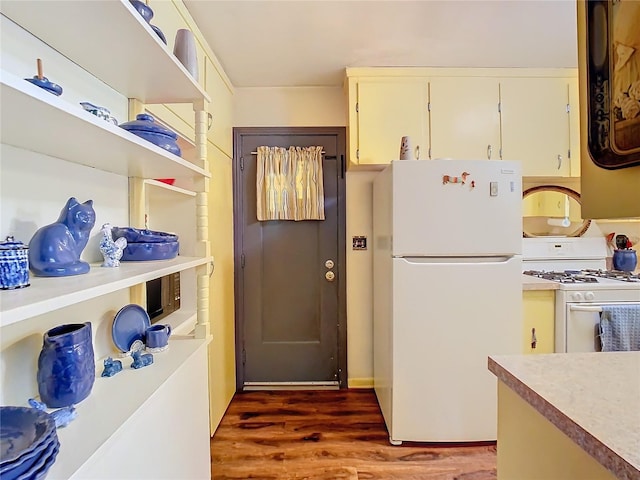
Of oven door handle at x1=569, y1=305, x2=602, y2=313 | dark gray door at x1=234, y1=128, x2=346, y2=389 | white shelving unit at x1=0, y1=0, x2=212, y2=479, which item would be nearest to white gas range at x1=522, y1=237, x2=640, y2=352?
oven door handle at x1=569, y1=305, x2=602, y2=313

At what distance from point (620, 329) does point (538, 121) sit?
1444 millimetres

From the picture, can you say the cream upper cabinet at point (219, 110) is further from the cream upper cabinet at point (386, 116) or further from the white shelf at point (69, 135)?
the white shelf at point (69, 135)

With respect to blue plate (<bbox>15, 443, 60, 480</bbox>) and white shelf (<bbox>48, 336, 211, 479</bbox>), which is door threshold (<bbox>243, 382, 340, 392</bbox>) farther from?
blue plate (<bbox>15, 443, 60, 480</bbox>)

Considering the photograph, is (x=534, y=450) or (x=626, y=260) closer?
(x=534, y=450)

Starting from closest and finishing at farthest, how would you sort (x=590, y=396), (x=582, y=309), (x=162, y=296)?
(x=590, y=396), (x=162, y=296), (x=582, y=309)

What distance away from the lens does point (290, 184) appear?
2711 mm

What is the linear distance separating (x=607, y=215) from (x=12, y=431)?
126 cm

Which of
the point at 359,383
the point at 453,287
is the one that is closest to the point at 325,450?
the point at 359,383

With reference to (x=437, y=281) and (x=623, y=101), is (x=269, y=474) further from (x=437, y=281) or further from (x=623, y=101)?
(x=623, y=101)

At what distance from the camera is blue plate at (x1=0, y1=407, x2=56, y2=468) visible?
532mm

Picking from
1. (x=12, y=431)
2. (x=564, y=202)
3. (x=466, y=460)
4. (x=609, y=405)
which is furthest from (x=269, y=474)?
(x=564, y=202)

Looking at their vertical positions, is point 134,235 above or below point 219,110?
below

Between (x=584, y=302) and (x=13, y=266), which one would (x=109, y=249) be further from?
(x=584, y=302)

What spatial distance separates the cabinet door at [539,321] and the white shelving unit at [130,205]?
1.96 m
